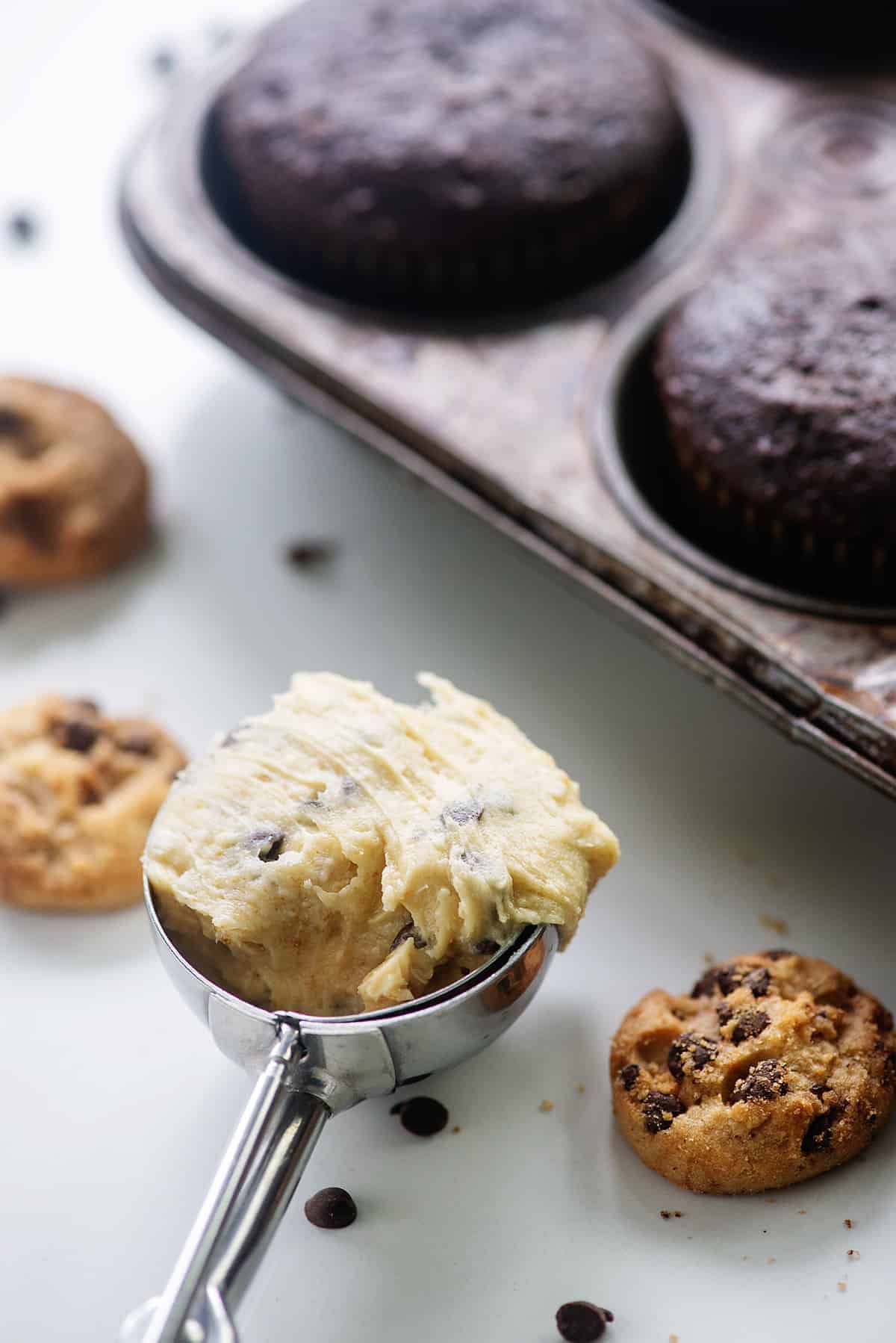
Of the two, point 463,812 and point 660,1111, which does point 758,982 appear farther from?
point 463,812

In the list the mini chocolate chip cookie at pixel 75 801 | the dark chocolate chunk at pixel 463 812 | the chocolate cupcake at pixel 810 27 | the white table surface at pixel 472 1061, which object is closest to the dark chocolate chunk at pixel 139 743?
the mini chocolate chip cookie at pixel 75 801

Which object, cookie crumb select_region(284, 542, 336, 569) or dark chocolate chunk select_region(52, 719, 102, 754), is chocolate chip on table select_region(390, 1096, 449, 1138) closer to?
dark chocolate chunk select_region(52, 719, 102, 754)

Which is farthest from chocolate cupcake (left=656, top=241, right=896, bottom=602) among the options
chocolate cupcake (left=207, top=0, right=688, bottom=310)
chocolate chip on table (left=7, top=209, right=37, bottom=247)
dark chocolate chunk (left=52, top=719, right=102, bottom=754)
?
chocolate chip on table (left=7, top=209, right=37, bottom=247)

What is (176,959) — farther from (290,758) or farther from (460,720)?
(460,720)

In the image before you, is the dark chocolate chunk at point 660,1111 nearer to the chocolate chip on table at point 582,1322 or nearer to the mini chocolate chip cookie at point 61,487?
the chocolate chip on table at point 582,1322

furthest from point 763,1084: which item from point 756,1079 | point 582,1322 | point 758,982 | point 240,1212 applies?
point 240,1212

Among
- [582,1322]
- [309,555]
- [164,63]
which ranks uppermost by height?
[164,63]
